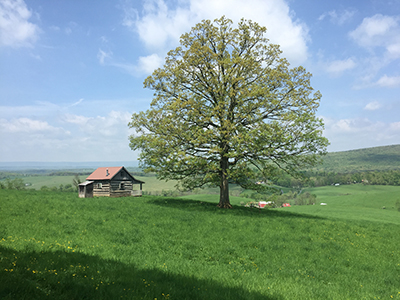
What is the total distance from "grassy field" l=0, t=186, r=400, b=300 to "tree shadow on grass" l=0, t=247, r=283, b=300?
0.10 feet

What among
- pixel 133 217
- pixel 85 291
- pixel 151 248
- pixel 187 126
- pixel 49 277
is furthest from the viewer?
pixel 187 126

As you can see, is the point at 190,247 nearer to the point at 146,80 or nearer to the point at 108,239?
the point at 108,239

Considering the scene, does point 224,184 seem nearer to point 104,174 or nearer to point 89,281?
point 89,281

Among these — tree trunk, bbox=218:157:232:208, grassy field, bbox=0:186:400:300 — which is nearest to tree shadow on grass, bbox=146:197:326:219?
tree trunk, bbox=218:157:232:208

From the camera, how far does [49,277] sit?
6984 mm

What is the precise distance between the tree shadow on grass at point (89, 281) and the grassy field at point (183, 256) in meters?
0.03

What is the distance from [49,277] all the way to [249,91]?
22.0m

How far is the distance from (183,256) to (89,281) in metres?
5.97

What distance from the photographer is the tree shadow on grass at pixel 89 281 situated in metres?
6.21

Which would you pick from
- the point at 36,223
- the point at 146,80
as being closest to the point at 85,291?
the point at 36,223

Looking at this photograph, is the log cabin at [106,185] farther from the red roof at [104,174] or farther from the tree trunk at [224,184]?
the tree trunk at [224,184]

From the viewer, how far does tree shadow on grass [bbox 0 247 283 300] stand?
6.21 meters

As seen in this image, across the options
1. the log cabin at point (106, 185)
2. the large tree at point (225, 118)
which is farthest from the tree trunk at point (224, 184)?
the log cabin at point (106, 185)

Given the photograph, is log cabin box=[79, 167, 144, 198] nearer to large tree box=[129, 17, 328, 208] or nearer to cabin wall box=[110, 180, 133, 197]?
cabin wall box=[110, 180, 133, 197]
